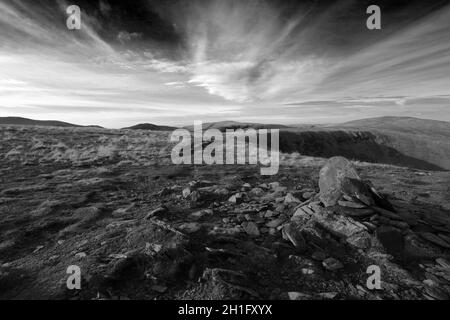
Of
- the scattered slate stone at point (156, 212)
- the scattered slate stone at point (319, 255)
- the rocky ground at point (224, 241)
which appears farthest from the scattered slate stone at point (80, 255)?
the scattered slate stone at point (319, 255)

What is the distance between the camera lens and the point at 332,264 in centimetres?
601

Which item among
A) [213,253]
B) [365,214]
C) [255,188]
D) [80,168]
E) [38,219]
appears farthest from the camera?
[80,168]

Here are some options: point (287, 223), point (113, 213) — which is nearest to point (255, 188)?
point (287, 223)

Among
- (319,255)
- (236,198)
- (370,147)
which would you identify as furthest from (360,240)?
(370,147)

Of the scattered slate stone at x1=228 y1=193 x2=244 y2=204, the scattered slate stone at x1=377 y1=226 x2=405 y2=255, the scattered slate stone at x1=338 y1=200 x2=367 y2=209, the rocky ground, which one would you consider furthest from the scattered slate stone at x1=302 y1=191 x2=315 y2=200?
the scattered slate stone at x1=377 y1=226 x2=405 y2=255

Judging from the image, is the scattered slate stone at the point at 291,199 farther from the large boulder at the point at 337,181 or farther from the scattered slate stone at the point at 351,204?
the scattered slate stone at the point at 351,204

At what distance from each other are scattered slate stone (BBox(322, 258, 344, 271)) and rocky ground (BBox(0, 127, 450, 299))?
25 millimetres

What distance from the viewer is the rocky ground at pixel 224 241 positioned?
17.2 feet

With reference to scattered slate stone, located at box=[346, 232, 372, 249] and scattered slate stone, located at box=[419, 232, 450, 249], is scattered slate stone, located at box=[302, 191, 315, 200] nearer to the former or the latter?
scattered slate stone, located at box=[346, 232, 372, 249]

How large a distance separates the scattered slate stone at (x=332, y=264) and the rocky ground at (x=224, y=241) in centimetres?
3
